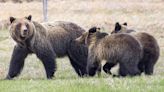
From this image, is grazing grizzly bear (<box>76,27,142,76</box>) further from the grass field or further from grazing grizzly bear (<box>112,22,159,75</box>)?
grazing grizzly bear (<box>112,22,159,75</box>)

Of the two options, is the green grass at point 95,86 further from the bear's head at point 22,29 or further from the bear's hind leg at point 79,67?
the bear's hind leg at point 79,67

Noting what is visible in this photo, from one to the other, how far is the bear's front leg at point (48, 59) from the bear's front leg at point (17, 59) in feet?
1.26

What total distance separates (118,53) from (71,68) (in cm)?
439

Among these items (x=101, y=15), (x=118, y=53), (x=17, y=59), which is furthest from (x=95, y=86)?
(x=101, y=15)

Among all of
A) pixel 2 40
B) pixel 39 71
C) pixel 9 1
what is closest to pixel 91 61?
pixel 39 71

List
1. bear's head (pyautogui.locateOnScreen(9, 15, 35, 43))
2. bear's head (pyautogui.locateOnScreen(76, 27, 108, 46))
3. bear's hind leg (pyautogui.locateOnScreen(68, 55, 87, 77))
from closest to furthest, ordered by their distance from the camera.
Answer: bear's head (pyautogui.locateOnScreen(9, 15, 35, 43)) < bear's head (pyautogui.locateOnScreen(76, 27, 108, 46)) < bear's hind leg (pyautogui.locateOnScreen(68, 55, 87, 77))

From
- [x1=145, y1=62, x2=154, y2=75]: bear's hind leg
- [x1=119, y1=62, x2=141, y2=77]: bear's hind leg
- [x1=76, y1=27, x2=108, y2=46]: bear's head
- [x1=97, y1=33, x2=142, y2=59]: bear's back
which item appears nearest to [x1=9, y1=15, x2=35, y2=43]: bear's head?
[x1=76, y1=27, x2=108, y2=46]: bear's head

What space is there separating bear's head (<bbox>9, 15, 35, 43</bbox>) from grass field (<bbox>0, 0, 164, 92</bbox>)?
0.93m

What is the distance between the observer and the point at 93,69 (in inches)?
436

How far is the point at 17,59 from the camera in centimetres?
1163

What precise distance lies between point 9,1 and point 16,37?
34.5 metres

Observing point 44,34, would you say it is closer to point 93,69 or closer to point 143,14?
point 93,69

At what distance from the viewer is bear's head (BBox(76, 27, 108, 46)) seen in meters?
11.4

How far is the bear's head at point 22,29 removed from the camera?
11086mm
